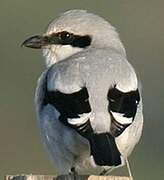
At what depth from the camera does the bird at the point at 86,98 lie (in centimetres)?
589

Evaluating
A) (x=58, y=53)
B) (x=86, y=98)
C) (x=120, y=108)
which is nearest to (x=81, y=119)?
(x=86, y=98)

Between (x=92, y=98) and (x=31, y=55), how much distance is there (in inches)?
269

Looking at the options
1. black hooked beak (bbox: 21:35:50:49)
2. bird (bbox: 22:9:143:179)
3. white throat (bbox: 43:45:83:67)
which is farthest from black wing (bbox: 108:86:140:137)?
black hooked beak (bbox: 21:35:50:49)

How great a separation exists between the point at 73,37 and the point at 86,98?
0.88m

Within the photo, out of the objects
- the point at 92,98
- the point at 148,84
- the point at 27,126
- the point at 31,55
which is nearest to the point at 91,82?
the point at 92,98

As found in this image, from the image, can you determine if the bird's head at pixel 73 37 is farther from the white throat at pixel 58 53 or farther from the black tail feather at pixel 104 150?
the black tail feather at pixel 104 150

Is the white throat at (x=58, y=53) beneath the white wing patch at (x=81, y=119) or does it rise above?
above

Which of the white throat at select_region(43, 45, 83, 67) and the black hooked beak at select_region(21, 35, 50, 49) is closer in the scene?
the white throat at select_region(43, 45, 83, 67)

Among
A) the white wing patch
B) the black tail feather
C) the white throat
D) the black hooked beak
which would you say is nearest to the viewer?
the black tail feather

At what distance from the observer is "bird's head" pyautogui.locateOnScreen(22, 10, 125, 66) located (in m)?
6.71

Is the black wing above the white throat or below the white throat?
below

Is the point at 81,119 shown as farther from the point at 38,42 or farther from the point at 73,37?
the point at 38,42

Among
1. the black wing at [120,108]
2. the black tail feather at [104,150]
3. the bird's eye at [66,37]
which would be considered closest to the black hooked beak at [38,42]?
the bird's eye at [66,37]

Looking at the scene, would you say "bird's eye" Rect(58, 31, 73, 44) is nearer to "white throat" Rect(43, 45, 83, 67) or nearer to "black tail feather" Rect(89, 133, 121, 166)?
"white throat" Rect(43, 45, 83, 67)
